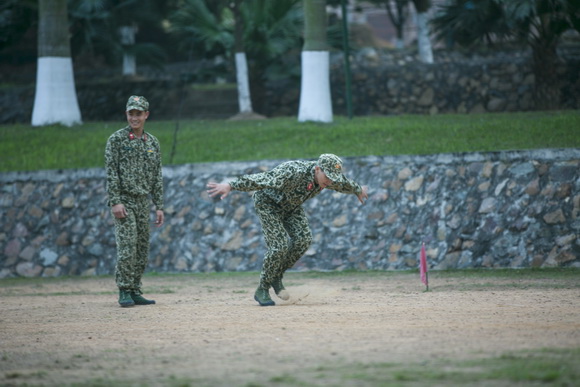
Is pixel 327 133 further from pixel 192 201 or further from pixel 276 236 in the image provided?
pixel 276 236

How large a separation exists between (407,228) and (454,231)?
2.59 ft

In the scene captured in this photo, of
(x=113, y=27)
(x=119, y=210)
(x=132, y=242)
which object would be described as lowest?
(x=132, y=242)

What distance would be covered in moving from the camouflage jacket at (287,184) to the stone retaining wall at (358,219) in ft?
17.4

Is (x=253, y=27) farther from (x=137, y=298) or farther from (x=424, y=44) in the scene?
(x=137, y=298)

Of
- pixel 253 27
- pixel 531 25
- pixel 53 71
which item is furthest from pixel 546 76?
pixel 53 71

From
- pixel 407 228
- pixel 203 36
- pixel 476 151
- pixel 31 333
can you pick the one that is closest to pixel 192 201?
pixel 407 228

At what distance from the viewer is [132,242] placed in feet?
35.1

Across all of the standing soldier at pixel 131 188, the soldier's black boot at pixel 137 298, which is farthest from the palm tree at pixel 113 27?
the soldier's black boot at pixel 137 298

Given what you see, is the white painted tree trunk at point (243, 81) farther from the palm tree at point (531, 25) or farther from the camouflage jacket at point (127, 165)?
the camouflage jacket at point (127, 165)

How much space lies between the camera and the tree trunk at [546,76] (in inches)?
891

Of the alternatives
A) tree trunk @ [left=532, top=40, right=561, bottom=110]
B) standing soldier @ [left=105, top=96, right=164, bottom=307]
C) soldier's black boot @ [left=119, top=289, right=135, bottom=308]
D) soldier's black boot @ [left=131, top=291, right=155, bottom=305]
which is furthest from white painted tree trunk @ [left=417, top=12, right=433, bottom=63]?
soldier's black boot @ [left=119, top=289, right=135, bottom=308]

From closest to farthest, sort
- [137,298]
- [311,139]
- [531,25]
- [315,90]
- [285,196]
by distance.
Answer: [285,196] < [137,298] < [311,139] < [315,90] < [531,25]

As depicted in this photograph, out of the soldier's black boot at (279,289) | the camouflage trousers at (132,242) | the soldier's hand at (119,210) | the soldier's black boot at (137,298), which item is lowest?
the soldier's black boot at (137,298)

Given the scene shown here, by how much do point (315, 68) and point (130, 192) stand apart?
476 inches
